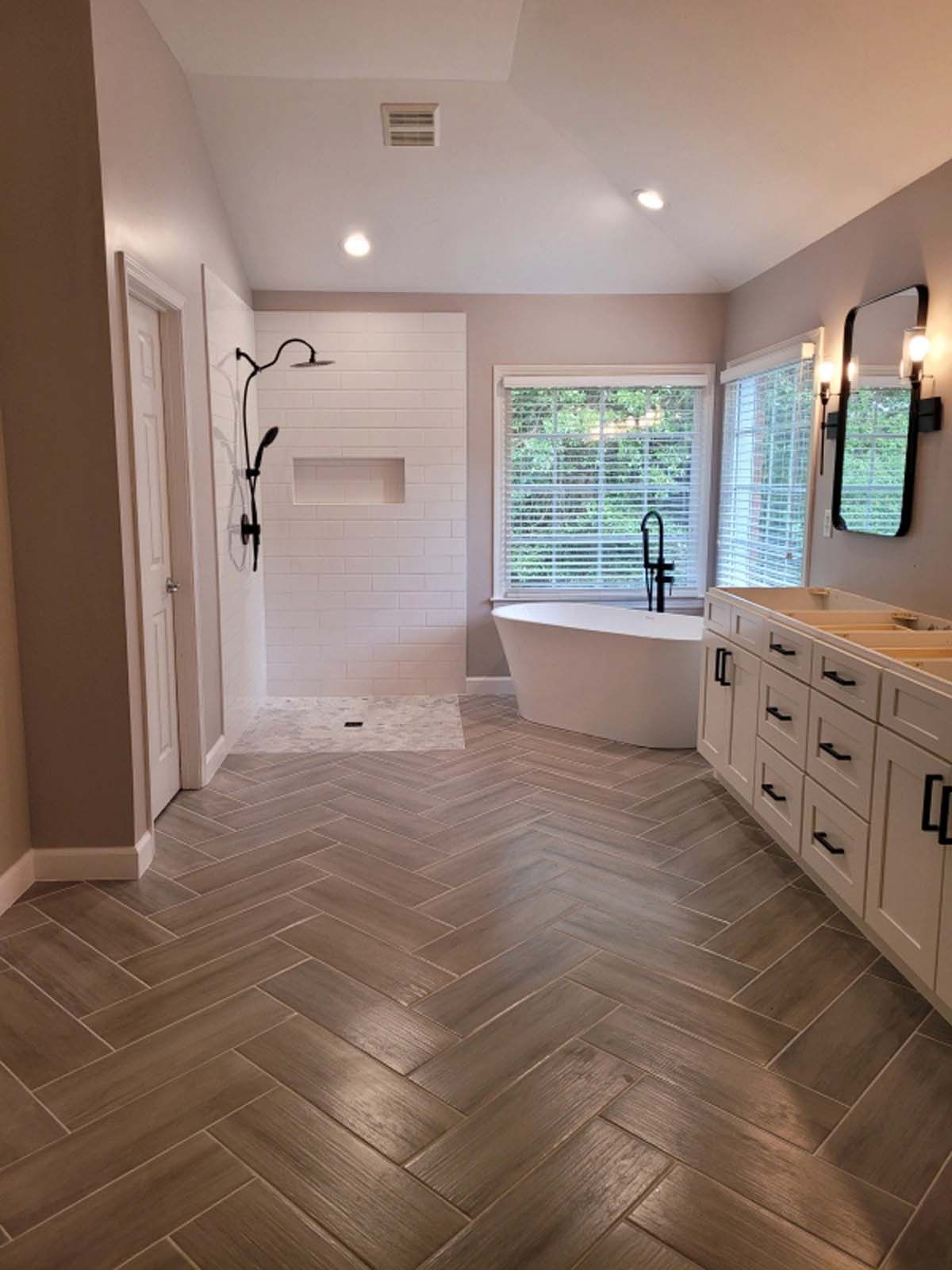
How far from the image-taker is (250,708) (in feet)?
18.6

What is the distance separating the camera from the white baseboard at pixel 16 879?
323 centimetres

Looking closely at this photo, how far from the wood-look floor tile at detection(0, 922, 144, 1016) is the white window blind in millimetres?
3576

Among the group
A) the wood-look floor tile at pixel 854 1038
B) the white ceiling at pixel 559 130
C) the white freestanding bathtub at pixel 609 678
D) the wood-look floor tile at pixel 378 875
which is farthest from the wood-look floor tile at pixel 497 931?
the white ceiling at pixel 559 130

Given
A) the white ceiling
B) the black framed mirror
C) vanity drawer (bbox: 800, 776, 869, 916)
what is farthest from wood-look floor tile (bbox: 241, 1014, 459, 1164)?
the white ceiling

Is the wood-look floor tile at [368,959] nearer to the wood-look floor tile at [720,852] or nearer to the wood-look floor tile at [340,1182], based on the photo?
the wood-look floor tile at [340,1182]

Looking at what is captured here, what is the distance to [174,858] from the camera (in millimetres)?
3662

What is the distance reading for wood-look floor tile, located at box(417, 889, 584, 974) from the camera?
2893 mm

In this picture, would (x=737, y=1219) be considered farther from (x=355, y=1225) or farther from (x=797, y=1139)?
(x=355, y=1225)

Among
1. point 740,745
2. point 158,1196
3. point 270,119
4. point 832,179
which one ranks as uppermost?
point 270,119

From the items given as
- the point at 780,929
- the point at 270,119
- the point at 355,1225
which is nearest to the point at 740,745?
the point at 780,929

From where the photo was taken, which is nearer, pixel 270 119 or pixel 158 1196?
pixel 158 1196

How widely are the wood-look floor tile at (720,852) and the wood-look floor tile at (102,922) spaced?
6.03 feet

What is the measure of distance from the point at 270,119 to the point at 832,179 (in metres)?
2.70

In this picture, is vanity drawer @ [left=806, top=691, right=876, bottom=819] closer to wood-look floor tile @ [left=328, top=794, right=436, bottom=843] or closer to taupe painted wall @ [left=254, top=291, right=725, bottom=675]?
wood-look floor tile @ [left=328, top=794, right=436, bottom=843]
